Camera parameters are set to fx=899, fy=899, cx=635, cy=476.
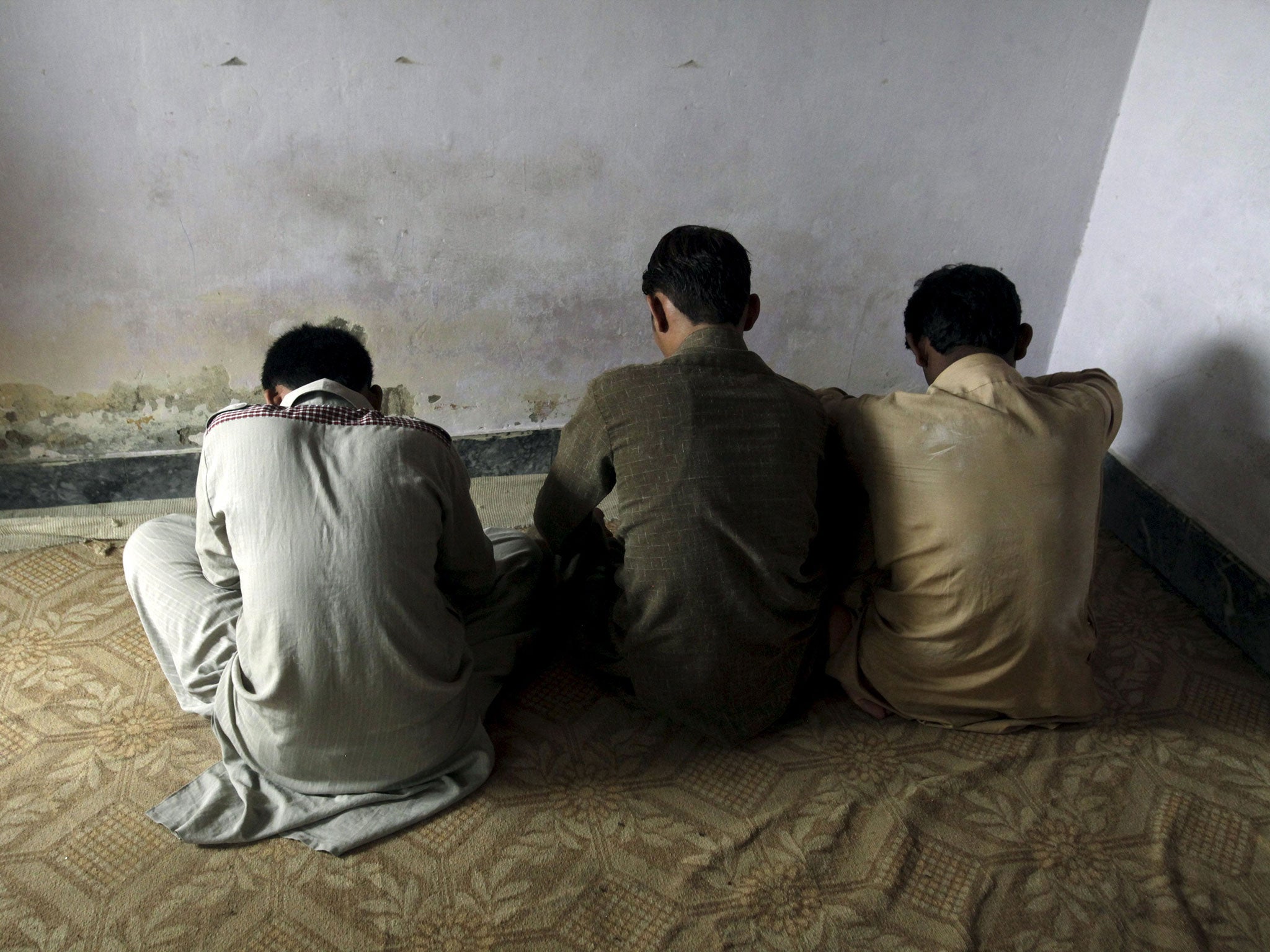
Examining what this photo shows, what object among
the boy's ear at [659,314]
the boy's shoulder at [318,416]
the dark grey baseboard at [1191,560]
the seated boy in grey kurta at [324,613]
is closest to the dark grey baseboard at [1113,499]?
the dark grey baseboard at [1191,560]

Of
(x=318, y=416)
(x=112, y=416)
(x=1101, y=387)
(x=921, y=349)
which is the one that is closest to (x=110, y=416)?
(x=112, y=416)

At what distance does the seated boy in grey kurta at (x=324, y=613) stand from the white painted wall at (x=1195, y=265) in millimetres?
1978

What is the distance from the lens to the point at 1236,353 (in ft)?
7.66

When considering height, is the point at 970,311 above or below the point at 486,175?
below

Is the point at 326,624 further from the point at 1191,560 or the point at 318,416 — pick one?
the point at 1191,560

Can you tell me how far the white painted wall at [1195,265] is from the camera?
2.26 m

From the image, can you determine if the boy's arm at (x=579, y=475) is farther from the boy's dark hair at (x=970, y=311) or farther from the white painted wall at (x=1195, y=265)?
the white painted wall at (x=1195, y=265)

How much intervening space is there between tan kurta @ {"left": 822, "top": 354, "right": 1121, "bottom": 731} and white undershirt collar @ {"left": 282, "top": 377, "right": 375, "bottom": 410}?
993mm

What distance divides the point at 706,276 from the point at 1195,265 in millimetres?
1540

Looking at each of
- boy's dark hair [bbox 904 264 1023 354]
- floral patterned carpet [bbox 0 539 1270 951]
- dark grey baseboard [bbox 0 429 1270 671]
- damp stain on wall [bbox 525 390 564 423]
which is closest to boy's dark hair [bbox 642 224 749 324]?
boy's dark hair [bbox 904 264 1023 354]

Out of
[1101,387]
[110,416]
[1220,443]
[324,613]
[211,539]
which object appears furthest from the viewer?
[110,416]

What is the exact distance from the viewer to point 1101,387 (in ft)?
6.49

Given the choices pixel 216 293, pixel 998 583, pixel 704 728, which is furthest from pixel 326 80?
pixel 998 583

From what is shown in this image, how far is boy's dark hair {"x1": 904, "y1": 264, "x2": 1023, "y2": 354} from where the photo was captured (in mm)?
1925
